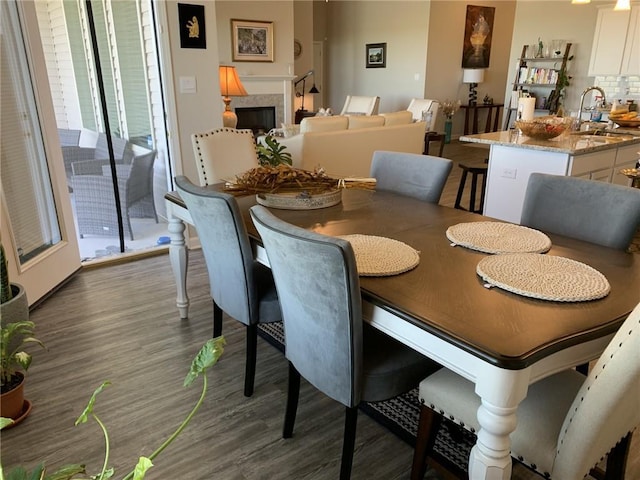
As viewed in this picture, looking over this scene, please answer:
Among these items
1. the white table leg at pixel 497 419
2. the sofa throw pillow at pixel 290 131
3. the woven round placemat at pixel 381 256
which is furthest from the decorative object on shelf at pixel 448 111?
the white table leg at pixel 497 419

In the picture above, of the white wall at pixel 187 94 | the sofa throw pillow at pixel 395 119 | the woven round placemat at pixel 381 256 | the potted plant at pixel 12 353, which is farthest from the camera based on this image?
the sofa throw pillow at pixel 395 119

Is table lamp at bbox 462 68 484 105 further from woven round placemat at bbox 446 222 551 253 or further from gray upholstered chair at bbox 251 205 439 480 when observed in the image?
gray upholstered chair at bbox 251 205 439 480

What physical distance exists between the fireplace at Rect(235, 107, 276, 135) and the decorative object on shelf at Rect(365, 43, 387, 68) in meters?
2.91

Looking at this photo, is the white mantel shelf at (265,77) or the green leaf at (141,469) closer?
the green leaf at (141,469)

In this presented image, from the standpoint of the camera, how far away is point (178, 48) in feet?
11.9

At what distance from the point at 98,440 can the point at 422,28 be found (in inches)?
355

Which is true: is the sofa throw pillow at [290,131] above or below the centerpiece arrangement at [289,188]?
below

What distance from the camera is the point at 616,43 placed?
6.81 m

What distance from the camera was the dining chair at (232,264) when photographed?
73.4 inches

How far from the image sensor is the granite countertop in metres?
3.26

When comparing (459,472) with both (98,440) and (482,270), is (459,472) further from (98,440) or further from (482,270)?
(98,440)

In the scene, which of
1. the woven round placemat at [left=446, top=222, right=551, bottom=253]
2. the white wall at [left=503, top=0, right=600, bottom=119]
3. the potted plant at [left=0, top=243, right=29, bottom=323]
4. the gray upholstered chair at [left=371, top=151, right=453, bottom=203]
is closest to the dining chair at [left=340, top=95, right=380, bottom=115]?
the white wall at [left=503, top=0, right=600, bottom=119]

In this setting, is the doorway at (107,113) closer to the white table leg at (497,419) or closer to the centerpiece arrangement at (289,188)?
the centerpiece arrangement at (289,188)

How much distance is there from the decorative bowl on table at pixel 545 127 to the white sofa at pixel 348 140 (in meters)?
1.60
